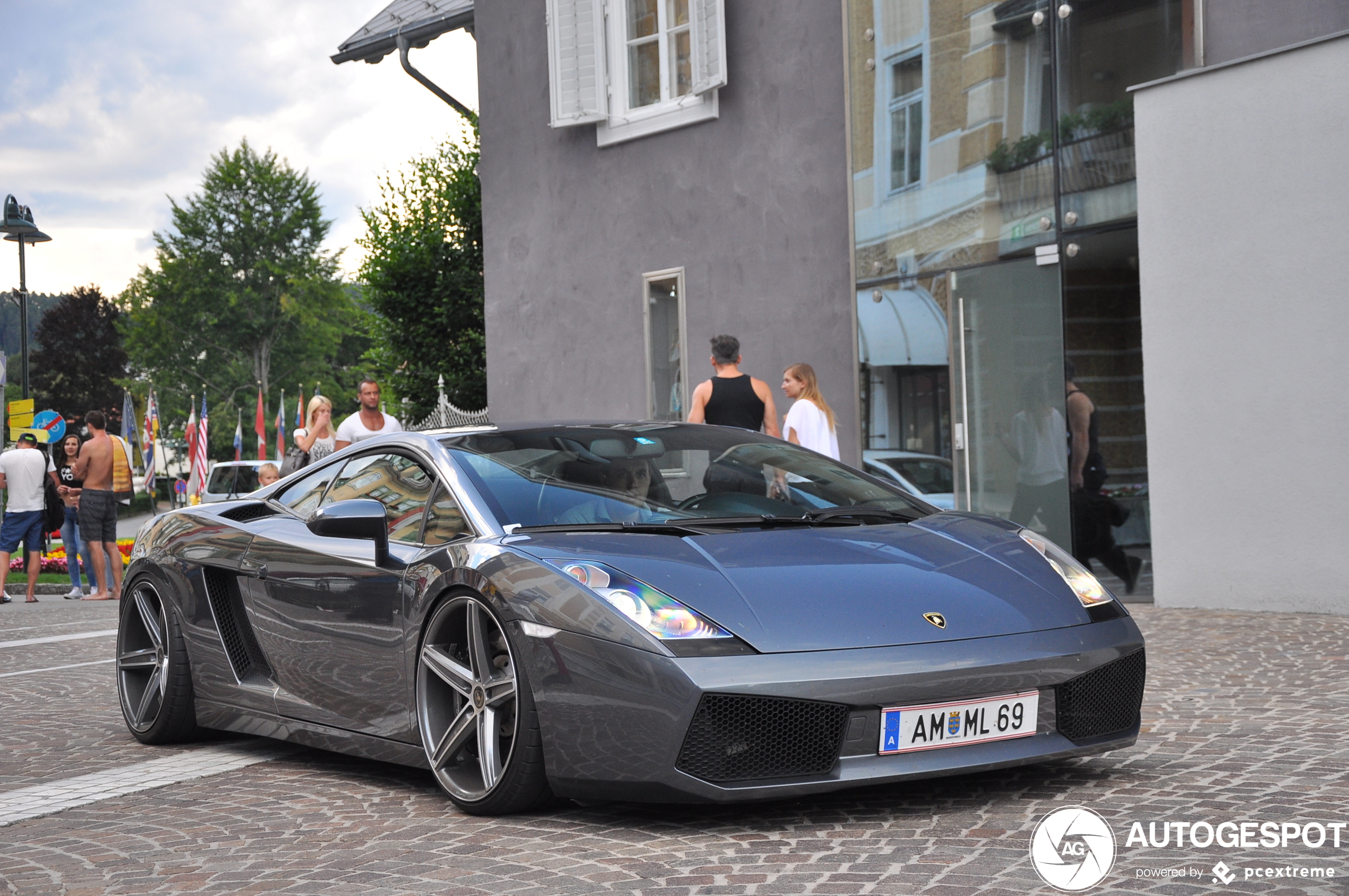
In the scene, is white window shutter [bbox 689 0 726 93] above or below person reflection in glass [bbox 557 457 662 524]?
above

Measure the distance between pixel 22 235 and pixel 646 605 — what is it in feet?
75.7

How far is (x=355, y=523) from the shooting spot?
4711mm

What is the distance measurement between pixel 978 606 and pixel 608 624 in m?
1.01

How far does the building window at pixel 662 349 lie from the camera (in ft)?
48.9

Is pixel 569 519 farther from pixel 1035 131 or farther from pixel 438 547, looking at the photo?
pixel 1035 131

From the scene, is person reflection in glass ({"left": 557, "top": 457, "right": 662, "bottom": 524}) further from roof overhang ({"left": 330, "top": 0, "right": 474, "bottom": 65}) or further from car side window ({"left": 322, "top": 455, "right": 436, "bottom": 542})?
roof overhang ({"left": 330, "top": 0, "right": 474, "bottom": 65})

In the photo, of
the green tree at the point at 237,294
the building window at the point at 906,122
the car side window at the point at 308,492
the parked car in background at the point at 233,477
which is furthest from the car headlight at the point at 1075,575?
the green tree at the point at 237,294

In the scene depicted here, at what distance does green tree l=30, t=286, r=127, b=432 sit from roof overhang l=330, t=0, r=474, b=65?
55201mm

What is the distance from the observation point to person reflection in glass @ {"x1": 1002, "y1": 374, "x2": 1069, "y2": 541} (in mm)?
11008

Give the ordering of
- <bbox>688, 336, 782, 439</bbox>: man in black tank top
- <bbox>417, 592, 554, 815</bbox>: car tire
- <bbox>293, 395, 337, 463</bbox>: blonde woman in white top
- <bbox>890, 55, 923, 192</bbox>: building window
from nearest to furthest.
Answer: <bbox>417, 592, 554, 815</bbox>: car tire, <bbox>688, 336, 782, 439</bbox>: man in black tank top, <bbox>890, 55, 923, 192</bbox>: building window, <bbox>293, 395, 337, 463</bbox>: blonde woman in white top

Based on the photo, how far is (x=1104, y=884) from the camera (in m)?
3.28

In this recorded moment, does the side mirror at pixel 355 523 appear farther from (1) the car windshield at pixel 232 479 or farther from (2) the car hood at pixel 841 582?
(1) the car windshield at pixel 232 479

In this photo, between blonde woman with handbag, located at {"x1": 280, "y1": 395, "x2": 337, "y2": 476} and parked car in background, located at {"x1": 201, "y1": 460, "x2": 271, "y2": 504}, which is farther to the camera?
parked car in background, located at {"x1": 201, "y1": 460, "x2": 271, "y2": 504}

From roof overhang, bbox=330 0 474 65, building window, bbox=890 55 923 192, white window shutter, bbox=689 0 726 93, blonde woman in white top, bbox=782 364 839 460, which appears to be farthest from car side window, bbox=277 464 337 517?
roof overhang, bbox=330 0 474 65
